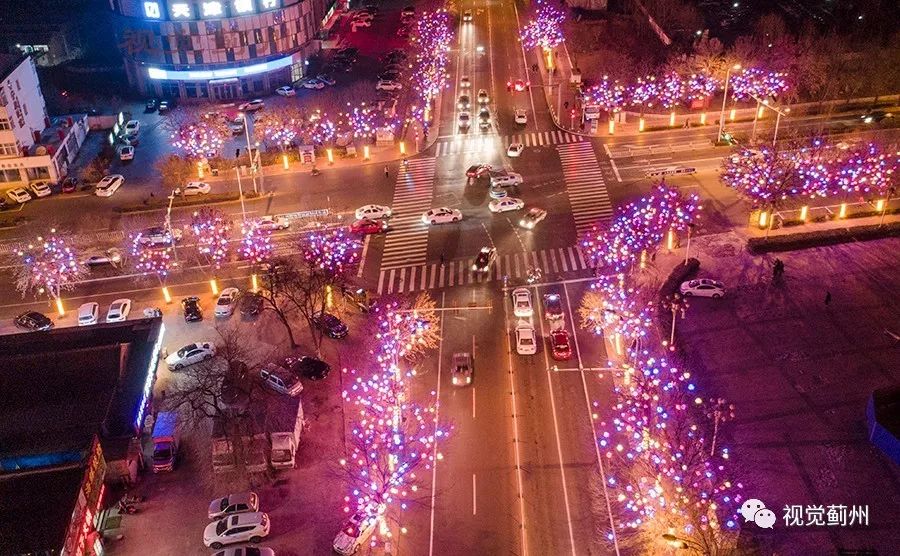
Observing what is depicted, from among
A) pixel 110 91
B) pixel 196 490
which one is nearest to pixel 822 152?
pixel 196 490

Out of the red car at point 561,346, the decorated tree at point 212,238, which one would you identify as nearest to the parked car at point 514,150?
the decorated tree at point 212,238

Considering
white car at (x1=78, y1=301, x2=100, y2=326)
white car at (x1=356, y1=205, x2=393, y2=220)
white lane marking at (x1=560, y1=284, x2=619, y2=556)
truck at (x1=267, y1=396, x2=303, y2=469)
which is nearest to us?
white lane marking at (x1=560, y1=284, x2=619, y2=556)

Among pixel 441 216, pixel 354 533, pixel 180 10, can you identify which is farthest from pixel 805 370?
pixel 180 10

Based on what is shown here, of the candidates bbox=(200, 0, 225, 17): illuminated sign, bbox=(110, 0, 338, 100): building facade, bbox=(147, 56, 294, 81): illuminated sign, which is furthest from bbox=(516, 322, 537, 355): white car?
bbox=(200, 0, 225, 17): illuminated sign

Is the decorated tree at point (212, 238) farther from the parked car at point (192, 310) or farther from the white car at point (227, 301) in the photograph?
the parked car at point (192, 310)

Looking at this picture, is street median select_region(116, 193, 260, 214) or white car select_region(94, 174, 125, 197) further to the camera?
white car select_region(94, 174, 125, 197)

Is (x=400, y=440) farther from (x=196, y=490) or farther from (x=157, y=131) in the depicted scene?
(x=157, y=131)

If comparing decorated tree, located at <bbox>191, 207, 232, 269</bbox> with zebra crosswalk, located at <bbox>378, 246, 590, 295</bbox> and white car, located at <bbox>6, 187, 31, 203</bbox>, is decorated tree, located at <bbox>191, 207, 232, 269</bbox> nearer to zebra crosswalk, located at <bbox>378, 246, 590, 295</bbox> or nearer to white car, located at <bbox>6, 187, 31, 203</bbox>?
zebra crosswalk, located at <bbox>378, 246, 590, 295</bbox>
